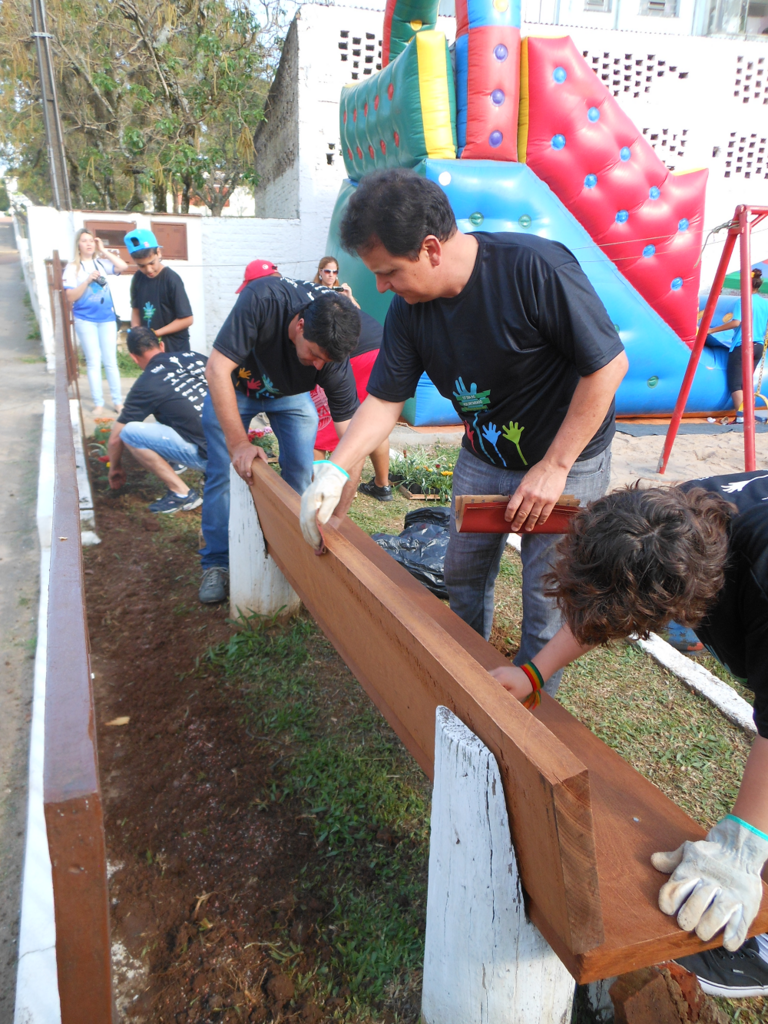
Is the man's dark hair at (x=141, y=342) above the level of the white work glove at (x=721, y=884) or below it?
above

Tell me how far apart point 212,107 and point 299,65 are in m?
5.18

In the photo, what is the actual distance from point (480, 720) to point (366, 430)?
4.31ft

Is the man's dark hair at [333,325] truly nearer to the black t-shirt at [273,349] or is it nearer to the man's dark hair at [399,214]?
the black t-shirt at [273,349]

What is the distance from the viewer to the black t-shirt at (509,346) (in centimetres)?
186

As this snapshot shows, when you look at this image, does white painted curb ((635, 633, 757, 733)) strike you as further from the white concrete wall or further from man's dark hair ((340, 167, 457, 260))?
the white concrete wall

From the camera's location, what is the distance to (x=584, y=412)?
1.87 m

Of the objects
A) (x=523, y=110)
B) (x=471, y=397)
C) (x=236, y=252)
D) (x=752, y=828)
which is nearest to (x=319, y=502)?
(x=471, y=397)

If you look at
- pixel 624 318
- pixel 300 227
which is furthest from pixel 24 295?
pixel 624 318

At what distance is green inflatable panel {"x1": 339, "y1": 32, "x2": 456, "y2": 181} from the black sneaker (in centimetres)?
632

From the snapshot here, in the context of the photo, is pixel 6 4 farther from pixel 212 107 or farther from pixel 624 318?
pixel 624 318

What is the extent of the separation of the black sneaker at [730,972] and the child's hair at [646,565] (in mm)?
989

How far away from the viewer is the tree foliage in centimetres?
1464

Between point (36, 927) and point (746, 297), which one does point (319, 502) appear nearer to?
point (36, 927)

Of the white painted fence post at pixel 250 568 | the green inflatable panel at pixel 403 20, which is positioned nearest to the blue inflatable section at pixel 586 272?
the green inflatable panel at pixel 403 20
